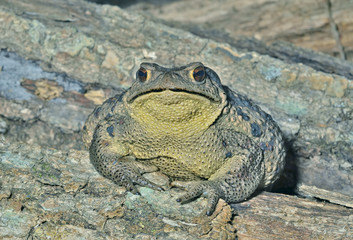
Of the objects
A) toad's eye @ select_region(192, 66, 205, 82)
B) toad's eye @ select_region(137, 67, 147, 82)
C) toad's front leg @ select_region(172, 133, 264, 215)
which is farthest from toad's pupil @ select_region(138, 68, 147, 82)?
toad's front leg @ select_region(172, 133, 264, 215)

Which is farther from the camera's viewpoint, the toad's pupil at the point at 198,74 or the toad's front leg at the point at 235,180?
the toad's pupil at the point at 198,74

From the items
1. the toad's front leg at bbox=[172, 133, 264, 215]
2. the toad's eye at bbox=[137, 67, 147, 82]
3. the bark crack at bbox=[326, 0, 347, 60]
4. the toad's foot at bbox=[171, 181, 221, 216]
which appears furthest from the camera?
the bark crack at bbox=[326, 0, 347, 60]

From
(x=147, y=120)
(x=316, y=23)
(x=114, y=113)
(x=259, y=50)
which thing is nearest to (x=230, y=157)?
(x=147, y=120)

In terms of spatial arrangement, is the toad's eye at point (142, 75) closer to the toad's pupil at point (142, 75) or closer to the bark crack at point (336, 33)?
the toad's pupil at point (142, 75)

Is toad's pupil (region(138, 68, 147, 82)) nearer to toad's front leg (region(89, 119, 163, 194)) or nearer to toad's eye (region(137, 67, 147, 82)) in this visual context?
toad's eye (region(137, 67, 147, 82))

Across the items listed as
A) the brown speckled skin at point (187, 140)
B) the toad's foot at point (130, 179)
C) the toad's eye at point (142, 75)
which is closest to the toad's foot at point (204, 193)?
the brown speckled skin at point (187, 140)

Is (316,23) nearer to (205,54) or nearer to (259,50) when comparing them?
(259,50)
